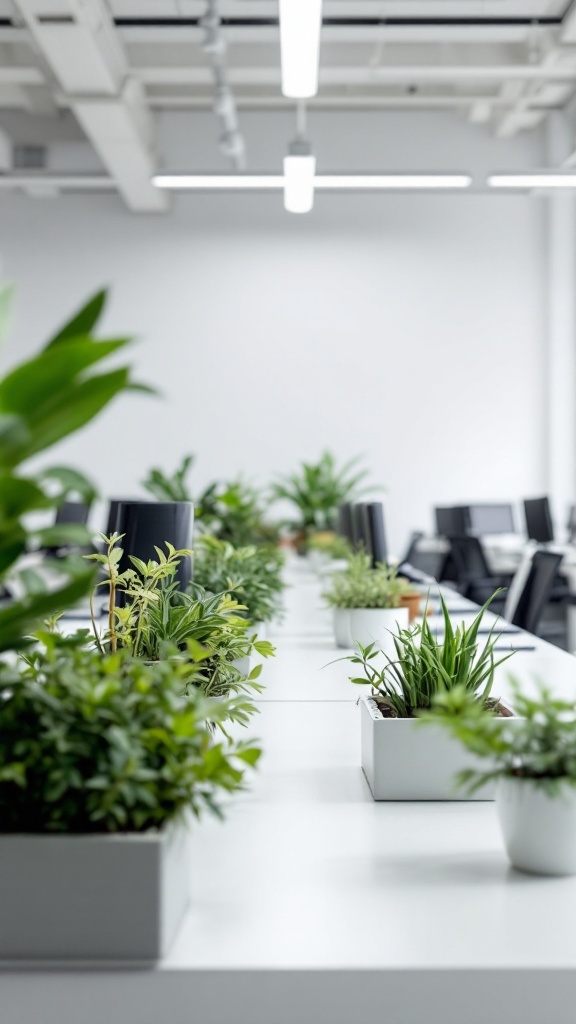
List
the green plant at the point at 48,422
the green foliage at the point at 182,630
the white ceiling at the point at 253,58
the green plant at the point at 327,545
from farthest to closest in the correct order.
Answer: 1. the white ceiling at the point at 253,58
2. the green plant at the point at 327,545
3. the green foliage at the point at 182,630
4. the green plant at the point at 48,422

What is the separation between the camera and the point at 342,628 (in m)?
2.47

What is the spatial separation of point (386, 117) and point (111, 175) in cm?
261

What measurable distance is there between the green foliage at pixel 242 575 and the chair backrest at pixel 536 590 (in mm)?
1092

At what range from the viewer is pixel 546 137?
8.74m

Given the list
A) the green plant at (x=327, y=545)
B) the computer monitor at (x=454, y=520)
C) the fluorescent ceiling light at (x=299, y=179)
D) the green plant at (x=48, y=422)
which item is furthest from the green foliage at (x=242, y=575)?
the computer monitor at (x=454, y=520)

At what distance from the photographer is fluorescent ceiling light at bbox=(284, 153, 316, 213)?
5340 mm

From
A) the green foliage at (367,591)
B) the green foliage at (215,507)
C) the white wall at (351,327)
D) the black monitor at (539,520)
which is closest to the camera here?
the green foliage at (367,591)

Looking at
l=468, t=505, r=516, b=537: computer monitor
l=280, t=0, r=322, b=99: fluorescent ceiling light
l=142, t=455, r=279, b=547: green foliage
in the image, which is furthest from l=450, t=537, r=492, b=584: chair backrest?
l=280, t=0, r=322, b=99: fluorescent ceiling light

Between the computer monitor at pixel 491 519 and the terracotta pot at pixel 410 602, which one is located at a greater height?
the computer monitor at pixel 491 519

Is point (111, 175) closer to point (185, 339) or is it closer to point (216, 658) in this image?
point (185, 339)

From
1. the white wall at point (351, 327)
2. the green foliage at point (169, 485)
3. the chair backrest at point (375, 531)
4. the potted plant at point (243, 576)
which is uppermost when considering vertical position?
the white wall at point (351, 327)

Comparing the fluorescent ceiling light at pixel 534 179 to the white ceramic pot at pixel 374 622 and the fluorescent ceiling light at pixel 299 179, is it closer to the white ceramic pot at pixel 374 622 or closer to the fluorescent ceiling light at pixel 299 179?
the fluorescent ceiling light at pixel 299 179

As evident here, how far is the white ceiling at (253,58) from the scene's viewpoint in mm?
6062

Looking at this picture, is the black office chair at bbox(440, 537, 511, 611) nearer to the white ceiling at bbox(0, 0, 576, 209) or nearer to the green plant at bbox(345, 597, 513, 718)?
the white ceiling at bbox(0, 0, 576, 209)
